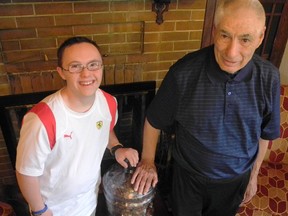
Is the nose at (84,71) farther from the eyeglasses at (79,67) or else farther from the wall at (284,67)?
the wall at (284,67)

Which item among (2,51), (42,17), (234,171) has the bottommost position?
(234,171)

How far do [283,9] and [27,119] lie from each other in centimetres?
192

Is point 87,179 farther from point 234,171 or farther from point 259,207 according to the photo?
point 259,207

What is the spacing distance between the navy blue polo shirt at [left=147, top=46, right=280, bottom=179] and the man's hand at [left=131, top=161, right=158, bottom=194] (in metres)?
0.17

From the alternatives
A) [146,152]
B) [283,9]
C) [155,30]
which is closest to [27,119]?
[146,152]

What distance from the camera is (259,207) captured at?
1.53 m

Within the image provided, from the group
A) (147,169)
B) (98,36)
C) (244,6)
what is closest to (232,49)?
(244,6)

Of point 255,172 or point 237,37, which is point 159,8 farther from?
point 255,172

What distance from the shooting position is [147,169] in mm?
1300

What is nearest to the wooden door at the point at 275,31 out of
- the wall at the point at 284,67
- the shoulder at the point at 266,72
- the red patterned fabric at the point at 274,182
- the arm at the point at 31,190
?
the wall at the point at 284,67

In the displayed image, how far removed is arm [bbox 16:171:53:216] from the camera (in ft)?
3.23

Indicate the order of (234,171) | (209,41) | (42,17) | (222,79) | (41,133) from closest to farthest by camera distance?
(41,133) → (222,79) → (234,171) → (42,17) → (209,41)

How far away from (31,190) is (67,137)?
0.23 m

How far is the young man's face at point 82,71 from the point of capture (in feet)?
3.13
